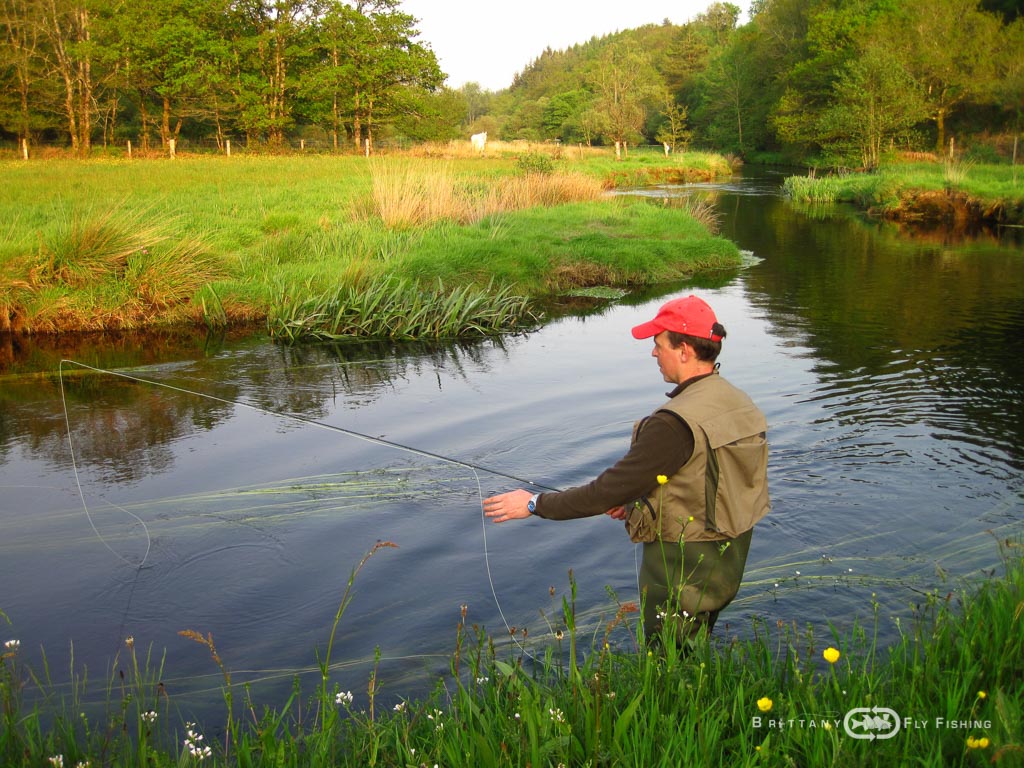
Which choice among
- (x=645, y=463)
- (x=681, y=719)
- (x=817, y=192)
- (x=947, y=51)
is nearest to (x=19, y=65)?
(x=817, y=192)

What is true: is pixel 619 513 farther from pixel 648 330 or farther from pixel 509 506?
pixel 648 330

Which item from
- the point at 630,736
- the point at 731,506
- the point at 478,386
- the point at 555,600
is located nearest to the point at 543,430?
the point at 478,386

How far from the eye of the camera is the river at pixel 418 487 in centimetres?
459

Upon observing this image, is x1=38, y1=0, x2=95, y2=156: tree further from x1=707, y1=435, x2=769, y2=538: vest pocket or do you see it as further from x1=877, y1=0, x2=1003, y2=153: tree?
x1=707, y1=435, x2=769, y2=538: vest pocket

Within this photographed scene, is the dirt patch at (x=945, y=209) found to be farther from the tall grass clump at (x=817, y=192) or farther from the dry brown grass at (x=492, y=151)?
the dry brown grass at (x=492, y=151)

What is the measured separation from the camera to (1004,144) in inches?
1681

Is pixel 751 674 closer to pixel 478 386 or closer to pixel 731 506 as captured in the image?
pixel 731 506

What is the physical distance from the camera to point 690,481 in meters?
3.16

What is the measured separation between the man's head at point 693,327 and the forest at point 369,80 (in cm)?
4246

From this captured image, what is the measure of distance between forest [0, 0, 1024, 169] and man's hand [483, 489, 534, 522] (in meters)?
42.2

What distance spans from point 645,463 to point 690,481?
19 centimetres

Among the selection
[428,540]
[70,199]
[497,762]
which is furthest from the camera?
[70,199]

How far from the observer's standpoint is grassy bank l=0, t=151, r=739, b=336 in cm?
1157

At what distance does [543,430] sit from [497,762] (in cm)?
542
